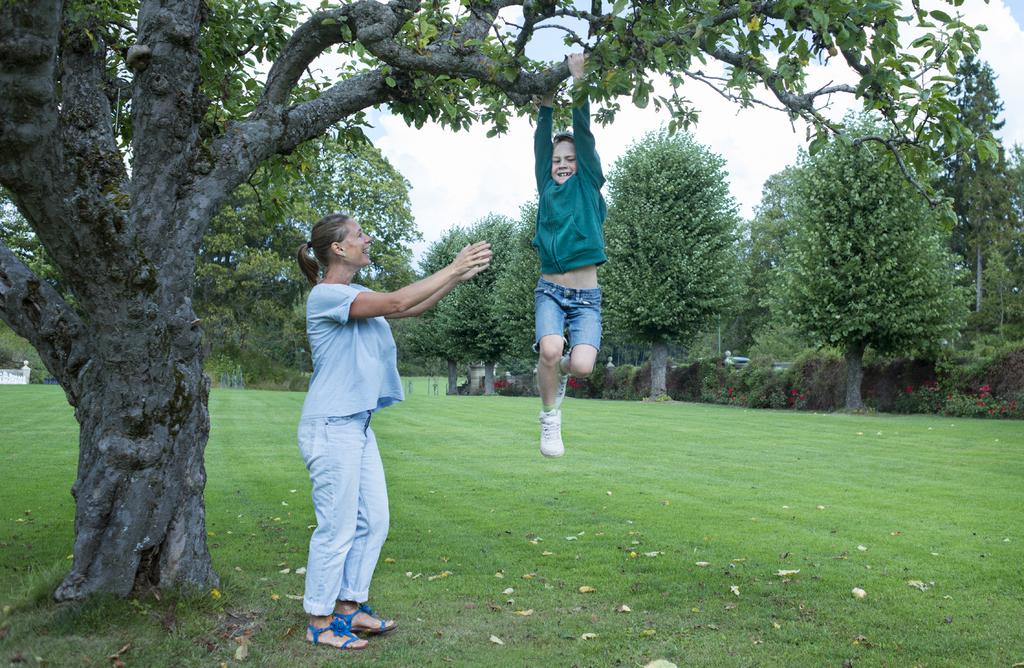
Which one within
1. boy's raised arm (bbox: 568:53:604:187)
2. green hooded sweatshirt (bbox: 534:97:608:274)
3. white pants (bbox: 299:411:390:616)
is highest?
boy's raised arm (bbox: 568:53:604:187)

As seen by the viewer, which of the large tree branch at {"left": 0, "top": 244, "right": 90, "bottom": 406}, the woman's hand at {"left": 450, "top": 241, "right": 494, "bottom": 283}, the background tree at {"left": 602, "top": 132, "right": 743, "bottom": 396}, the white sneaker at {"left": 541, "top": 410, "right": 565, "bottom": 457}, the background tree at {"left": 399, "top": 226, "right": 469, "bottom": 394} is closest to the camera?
the woman's hand at {"left": 450, "top": 241, "right": 494, "bottom": 283}

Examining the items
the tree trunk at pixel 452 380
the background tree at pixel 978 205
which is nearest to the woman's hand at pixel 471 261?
the tree trunk at pixel 452 380

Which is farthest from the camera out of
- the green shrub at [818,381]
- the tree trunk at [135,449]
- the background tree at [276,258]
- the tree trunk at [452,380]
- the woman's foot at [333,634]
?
the tree trunk at [452,380]

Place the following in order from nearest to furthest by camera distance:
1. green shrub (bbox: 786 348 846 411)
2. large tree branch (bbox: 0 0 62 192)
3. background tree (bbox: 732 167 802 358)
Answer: large tree branch (bbox: 0 0 62 192), green shrub (bbox: 786 348 846 411), background tree (bbox: 732 167 802 358)

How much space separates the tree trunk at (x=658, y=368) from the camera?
128ft

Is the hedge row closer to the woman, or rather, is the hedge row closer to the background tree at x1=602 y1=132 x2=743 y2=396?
the background tree at x1=602 y1=132 x2=743 y2=396

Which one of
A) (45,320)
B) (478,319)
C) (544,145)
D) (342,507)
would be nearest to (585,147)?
(544,145)

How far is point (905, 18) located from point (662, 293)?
32.0 m

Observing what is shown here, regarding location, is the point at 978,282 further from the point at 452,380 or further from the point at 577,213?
the point at 577,213

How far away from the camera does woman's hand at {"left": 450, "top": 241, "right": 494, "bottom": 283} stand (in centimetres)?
452

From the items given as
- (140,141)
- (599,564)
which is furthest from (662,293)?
(140,141)

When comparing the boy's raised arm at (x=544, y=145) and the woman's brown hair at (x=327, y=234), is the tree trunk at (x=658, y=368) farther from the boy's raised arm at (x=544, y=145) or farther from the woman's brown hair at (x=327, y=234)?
the woman's brown hair at (x=327, y=234)

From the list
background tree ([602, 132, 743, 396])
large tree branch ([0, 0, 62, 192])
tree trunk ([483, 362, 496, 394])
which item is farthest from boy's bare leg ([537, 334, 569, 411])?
tree trunk ([483, 362, 496, 394])

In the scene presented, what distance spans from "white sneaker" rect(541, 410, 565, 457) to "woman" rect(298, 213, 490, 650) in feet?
5.65
